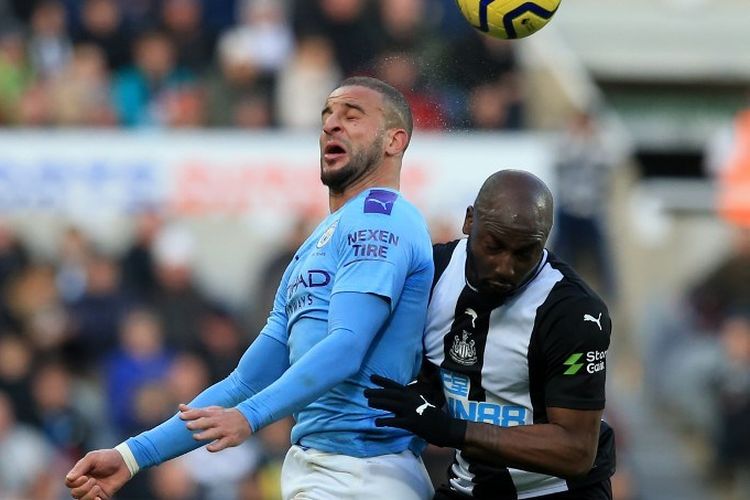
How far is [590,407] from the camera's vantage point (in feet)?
15.8

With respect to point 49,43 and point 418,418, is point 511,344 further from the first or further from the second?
point 49,43

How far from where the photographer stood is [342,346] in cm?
475

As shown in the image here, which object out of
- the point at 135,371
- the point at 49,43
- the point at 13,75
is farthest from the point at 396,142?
the point at 49,43

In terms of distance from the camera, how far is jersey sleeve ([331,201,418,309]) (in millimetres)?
4867

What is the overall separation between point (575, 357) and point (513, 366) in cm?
22

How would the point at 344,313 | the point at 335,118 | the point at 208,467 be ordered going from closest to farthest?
the point at 344,313 → the point at 335,118 → the point at 208,467

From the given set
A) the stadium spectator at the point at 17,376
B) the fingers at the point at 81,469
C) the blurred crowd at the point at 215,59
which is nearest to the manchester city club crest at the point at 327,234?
the fingers at the point at 81,469

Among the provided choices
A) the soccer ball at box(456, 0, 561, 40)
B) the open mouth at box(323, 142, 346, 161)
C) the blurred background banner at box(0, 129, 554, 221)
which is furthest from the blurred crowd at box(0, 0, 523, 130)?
the open mouth at box(323, 142, 346, 161)

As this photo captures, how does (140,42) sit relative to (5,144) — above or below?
above

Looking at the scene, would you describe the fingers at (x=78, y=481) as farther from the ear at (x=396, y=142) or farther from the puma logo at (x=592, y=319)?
the puma logo at (x=592, y=319)

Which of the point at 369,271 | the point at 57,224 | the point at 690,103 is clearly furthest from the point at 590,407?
the point at 690,103

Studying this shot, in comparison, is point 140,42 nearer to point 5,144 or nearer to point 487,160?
point 5,144

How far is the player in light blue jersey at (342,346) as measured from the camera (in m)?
4.73

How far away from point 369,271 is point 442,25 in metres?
8.83
